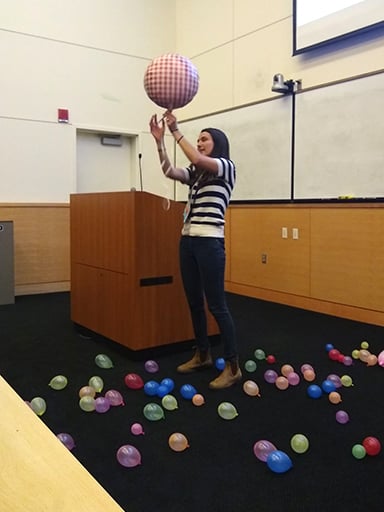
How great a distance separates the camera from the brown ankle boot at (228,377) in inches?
96.6

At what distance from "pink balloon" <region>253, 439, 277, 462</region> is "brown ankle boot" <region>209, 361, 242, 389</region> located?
66 centimetres

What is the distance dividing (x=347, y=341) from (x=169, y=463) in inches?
80.4

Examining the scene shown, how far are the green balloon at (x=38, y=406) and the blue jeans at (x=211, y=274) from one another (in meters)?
0.94

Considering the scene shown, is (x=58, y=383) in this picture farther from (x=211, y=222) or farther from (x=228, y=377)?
(x=211, y=222)

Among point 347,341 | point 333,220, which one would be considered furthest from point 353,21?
point 347,341

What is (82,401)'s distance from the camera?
2213 mm

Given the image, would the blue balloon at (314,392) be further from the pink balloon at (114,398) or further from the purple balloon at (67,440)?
the purple balloon at (67,440)

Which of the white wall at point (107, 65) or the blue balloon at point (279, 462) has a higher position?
the white wall at point (107, 65)

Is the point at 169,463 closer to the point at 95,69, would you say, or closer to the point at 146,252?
the point at 146,252

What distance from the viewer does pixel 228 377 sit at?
2.49 m

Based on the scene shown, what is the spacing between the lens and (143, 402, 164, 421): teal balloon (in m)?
2.09

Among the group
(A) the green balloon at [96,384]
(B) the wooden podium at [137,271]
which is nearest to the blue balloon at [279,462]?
(A) the green balloon at [96,384]

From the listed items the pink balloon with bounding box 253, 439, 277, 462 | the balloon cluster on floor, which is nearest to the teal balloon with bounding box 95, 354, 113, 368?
the balloon cluster on floor

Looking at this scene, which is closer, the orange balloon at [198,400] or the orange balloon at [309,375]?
the orange balloon at [198,400]
